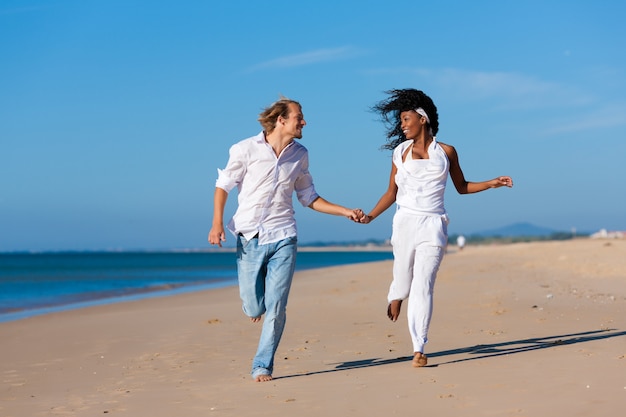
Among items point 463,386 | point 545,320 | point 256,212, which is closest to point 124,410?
point 256,212

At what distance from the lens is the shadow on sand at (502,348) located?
6805 millimetres

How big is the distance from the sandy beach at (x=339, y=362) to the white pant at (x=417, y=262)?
401 mm

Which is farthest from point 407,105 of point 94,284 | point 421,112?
point 94,284

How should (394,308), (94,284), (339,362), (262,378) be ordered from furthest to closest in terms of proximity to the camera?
1. (94,284)
2. (339,362)
3. (394,308)
4. (262,378)

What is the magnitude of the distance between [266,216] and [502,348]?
2561 mm

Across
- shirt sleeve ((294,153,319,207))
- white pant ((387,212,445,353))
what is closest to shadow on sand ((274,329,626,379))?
white pant ((387,212,445,353))

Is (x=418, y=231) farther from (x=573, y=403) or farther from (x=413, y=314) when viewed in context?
(x=573, y=403)

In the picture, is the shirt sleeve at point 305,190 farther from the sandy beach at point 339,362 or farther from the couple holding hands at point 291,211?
the sandy beach at point 339,362

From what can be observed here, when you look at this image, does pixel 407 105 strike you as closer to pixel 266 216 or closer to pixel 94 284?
pixel 266 216

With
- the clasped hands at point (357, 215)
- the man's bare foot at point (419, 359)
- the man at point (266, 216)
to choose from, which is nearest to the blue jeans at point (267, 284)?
the man at point (266, 216)

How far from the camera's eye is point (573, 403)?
4609mm

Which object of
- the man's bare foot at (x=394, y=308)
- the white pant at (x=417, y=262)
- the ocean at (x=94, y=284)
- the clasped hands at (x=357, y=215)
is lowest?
the ocean at (x=94, y=284)

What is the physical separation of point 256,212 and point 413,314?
1459 mm

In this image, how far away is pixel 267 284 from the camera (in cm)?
630
